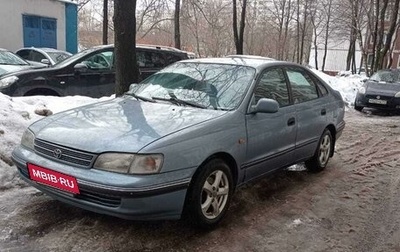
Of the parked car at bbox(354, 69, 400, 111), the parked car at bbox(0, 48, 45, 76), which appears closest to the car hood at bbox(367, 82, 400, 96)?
the parked car at bbox(354, 69, 400, 111)

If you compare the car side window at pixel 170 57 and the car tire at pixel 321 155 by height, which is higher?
the car side window at pixel 170 57

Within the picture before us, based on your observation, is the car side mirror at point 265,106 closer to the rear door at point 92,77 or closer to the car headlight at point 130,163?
the car headlight at point 130,163

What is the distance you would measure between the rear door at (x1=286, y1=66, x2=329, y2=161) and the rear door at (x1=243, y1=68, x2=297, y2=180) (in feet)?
0.51

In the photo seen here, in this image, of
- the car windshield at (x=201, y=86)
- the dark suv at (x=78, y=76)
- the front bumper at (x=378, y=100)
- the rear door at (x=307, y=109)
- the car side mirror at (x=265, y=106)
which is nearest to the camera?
the car side mirror at (x=265, y=106)

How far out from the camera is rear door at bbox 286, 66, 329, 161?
4.77 metres

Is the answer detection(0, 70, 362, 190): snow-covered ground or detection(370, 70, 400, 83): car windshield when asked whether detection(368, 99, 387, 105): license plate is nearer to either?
detection(370, 70, 400, 83): car windshield

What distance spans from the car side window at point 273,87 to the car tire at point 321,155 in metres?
1.13

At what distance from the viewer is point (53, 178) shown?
3.21 meters

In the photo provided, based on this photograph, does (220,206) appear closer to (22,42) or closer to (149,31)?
(22,42)

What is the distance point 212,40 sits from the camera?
126ft

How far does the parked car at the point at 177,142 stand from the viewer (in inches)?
119

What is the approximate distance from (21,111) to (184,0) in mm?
17598

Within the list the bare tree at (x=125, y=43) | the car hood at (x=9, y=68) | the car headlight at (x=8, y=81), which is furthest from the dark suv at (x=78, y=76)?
the bare tree at (x=125, y=43)

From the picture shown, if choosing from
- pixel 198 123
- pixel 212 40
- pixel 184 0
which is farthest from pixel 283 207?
pixel 212 40
